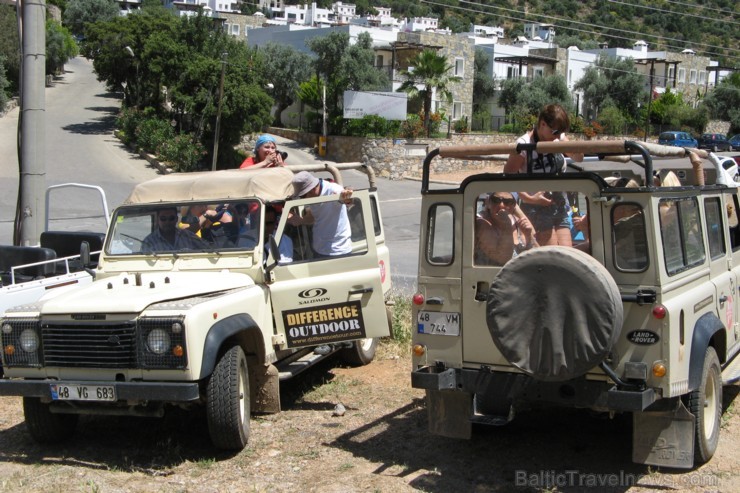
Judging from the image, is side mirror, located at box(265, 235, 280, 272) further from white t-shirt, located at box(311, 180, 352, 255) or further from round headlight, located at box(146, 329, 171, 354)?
round headlight, located at box(146, 329, 171, 354)

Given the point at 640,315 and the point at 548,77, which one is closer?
the point at 640,315

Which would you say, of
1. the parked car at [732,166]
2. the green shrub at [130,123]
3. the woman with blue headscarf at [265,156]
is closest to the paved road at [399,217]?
the woman with blue headscarf at [265,156]

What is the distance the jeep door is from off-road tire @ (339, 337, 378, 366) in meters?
1.34

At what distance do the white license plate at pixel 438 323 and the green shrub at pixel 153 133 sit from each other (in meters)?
32.8

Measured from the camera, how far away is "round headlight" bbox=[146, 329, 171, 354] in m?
5.44

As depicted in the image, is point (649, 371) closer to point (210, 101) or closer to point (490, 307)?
point (490, 307)

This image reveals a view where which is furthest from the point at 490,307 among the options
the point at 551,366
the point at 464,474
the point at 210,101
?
the point at 210,101

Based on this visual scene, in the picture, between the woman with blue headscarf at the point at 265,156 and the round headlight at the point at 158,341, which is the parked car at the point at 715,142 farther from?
the round headlight at the point at 158,341

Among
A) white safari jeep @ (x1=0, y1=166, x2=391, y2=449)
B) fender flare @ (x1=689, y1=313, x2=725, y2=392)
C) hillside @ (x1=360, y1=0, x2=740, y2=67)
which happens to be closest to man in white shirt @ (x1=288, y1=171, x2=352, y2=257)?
white safari jeep @ (x1=0, y1=166, x2=391, y2=449)

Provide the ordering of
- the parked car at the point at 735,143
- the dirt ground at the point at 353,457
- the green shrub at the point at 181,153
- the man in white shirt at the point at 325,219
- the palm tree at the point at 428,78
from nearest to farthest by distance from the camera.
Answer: the dirt ground at the point at 353,457 < the man in white shirt at the point at 325,219 < the green shrub at the point at 181,153 < the palm tree at the point at 428,78 < the parked car at the point at 735,143

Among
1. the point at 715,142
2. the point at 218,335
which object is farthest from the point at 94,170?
the point at 715,142

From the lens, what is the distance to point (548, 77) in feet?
200

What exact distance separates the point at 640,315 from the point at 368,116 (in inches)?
1561

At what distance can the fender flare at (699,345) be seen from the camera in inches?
198
